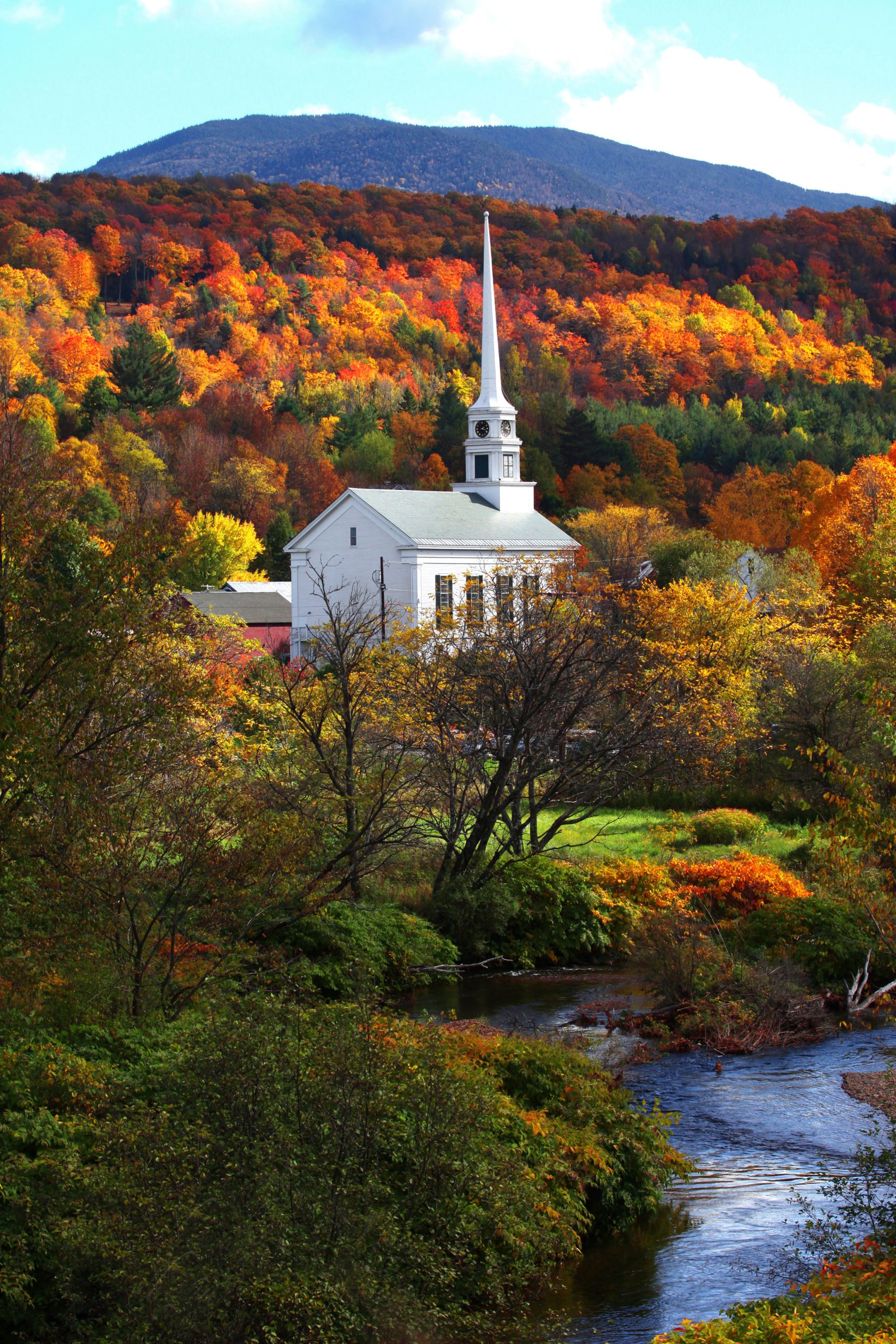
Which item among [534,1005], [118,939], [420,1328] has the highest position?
[118,939]

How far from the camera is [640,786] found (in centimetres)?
3828

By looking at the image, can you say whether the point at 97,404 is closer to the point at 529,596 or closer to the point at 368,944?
the point at 529,596

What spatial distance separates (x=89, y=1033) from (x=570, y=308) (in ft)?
433

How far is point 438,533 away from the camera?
64.1 metres

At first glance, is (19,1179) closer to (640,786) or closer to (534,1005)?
(534,1005)

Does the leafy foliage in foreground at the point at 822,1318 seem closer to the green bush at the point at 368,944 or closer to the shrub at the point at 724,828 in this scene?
the green bush at the point at 368,944

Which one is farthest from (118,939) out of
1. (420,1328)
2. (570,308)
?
(570,308)

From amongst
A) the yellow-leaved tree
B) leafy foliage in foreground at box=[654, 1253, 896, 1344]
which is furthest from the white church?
leafy foliage in foreground at box=[654, 1253, 896, 1344]

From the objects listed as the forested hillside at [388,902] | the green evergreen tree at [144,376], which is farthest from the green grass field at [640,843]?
the green evergreen tree at [144,376]

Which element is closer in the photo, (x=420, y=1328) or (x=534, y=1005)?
(x=420, y=1328)

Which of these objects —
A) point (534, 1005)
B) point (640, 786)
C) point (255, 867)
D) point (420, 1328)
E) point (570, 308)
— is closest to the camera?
point (420, 1328)

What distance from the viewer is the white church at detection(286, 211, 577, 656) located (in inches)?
2475

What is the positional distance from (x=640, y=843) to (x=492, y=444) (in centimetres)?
3933

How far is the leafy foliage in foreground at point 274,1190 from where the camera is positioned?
33.2ft
